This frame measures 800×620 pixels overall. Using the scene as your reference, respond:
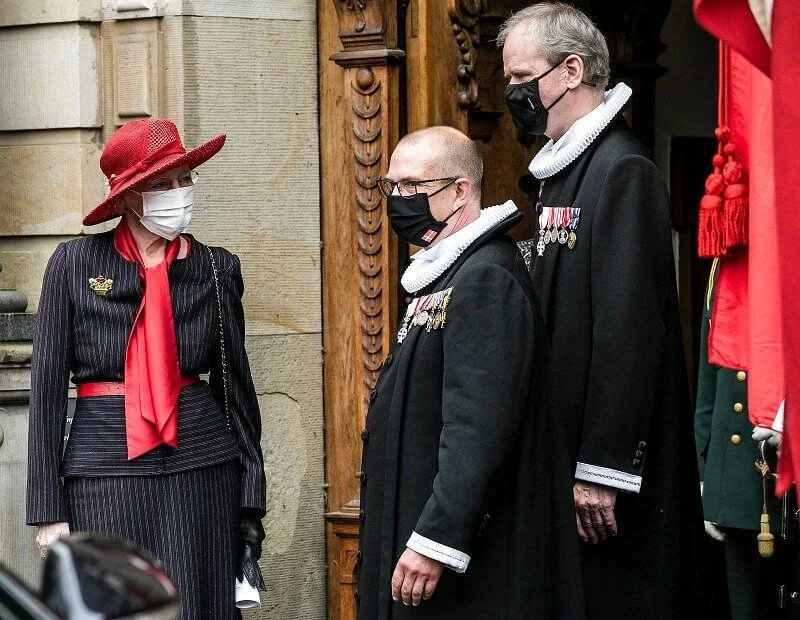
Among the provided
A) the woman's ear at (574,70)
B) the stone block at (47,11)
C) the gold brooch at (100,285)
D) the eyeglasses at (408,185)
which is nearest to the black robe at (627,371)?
the woman's ear at (574,70)

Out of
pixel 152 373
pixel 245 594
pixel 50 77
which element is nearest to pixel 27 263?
pixel 50 77

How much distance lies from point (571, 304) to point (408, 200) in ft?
1.78

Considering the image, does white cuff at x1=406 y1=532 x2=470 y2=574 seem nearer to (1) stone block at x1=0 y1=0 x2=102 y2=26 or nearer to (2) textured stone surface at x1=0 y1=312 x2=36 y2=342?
(2) textured stone surface at x1=0 y1=312 x2=36 y2=342

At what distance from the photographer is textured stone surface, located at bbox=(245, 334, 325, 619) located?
222 inches

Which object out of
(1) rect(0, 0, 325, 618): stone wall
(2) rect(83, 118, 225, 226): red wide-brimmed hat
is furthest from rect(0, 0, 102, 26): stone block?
(2) rect(83, 118, 225, 226): red wide-brimmed hat

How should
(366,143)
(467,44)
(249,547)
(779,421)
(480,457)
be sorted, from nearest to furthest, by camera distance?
(779,421), (480,457), (249,547), (366,143), (467,44)

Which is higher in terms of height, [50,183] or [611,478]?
[50,183]

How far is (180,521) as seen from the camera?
14.5 ft

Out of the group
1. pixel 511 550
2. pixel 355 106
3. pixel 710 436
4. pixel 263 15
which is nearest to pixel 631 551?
pixel 511 550

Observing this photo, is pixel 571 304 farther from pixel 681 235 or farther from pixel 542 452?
pixel 681 235

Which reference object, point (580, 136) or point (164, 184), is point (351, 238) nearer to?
point (164, 184)

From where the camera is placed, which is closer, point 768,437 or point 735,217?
point 735,217

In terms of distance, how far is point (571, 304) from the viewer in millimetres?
4191

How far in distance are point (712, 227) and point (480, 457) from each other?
81 centimetres
